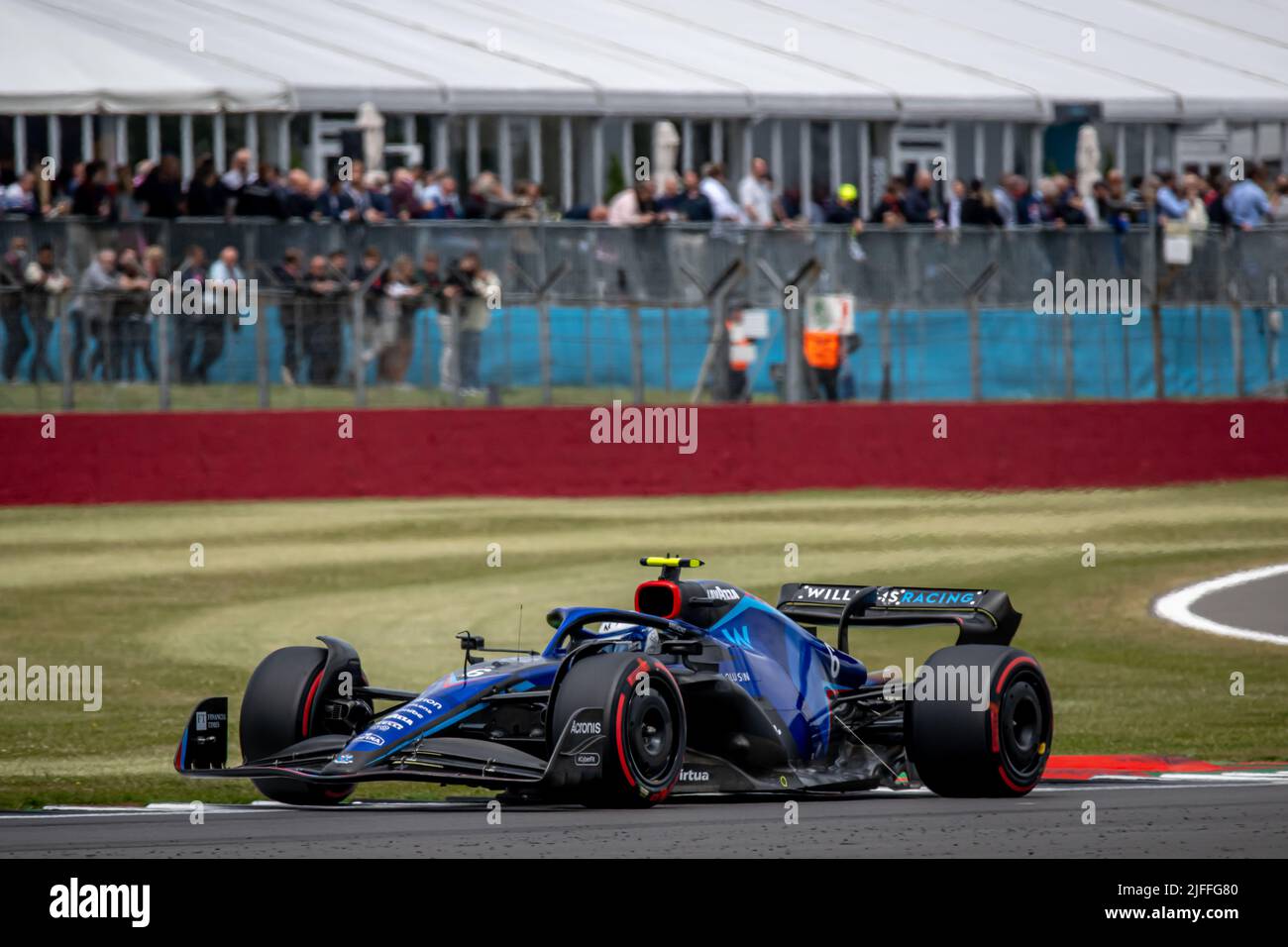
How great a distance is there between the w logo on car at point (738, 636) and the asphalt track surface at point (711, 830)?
683 millimetres

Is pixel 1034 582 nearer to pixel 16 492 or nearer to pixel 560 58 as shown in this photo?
pixel 16 492

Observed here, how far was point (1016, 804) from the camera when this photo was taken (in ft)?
31.0

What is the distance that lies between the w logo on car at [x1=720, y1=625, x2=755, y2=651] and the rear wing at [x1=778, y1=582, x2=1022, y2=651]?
718 millimetres

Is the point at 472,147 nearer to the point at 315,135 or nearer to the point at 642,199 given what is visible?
the point at 315,135

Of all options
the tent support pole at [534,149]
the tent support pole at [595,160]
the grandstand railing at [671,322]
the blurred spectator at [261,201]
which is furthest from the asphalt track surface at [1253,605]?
the tent support pole at [534,149]

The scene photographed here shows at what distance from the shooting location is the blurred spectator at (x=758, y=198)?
25938 mm

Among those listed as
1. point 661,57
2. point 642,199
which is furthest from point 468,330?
point 661,57

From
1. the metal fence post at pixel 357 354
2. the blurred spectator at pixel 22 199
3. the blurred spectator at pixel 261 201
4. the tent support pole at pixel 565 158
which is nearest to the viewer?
the metal fence post at pixel 357 354

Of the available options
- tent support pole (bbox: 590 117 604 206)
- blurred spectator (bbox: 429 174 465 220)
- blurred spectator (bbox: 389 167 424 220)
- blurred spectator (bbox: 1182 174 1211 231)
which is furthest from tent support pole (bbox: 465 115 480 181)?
blurred spectator (bbox: 1182 174 1211 231)

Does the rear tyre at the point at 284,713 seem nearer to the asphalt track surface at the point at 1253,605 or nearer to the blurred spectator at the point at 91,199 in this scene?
the asphalt track surface at the point at 1253,605

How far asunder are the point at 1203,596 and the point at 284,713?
36.9 ft

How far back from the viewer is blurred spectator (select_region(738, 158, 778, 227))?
85.1ft
